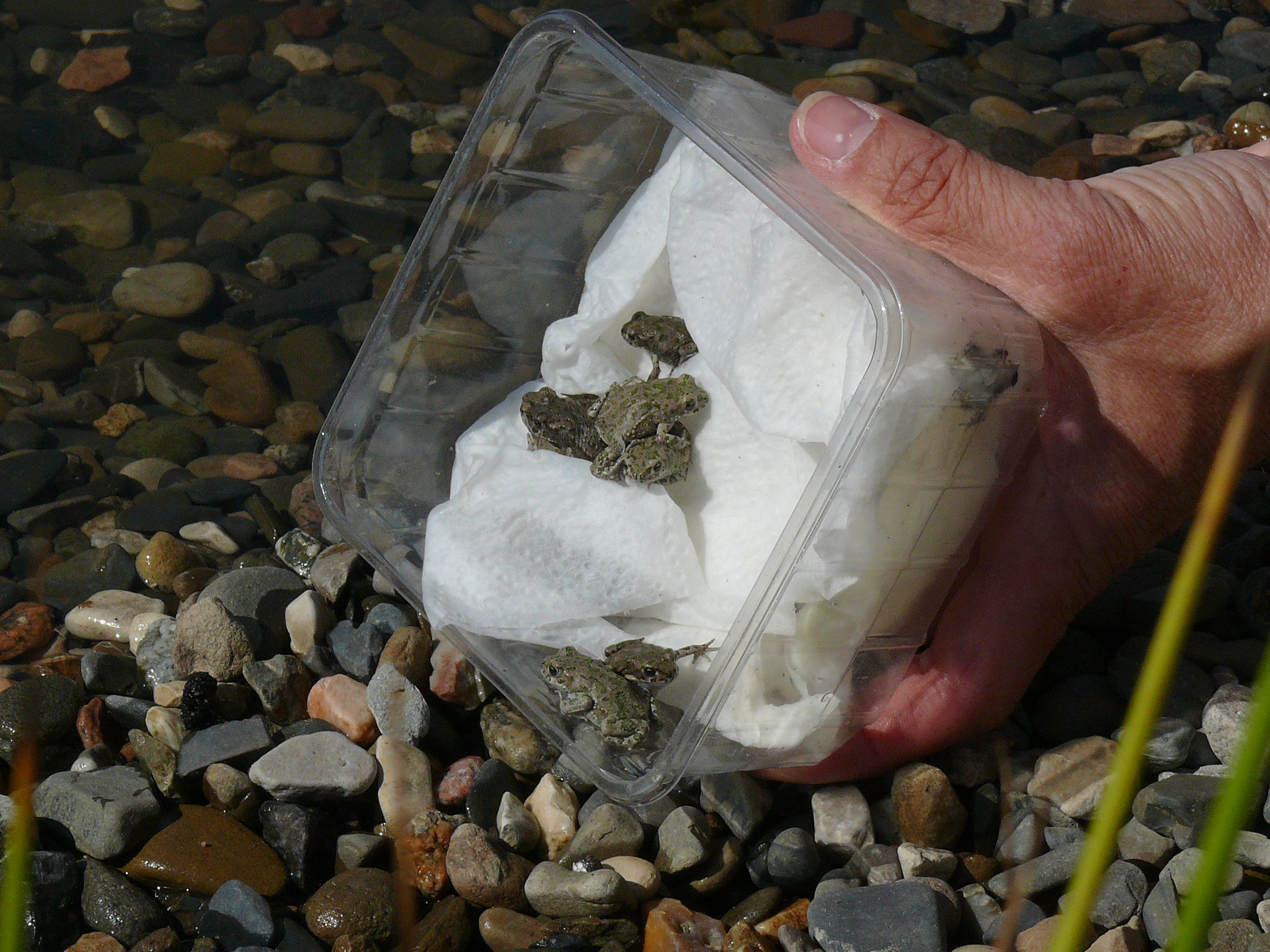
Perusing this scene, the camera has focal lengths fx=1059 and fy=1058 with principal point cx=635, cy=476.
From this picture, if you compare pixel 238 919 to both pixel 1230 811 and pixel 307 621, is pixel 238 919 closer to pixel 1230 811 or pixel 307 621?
pixel 307 621

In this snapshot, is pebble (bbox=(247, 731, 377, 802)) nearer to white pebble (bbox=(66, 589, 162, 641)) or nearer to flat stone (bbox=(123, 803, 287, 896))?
flat stone (bbox=(123, 803, 287, 896))

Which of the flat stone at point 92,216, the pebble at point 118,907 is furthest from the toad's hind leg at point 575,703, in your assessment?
the flat stone at point 92,216

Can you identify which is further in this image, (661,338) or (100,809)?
(661,338)

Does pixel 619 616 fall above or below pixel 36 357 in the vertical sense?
above

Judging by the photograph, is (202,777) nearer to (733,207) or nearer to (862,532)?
(862,532)

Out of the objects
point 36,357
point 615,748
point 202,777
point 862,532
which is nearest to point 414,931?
point 615,748

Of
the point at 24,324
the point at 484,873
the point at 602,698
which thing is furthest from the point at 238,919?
the point at 24,324

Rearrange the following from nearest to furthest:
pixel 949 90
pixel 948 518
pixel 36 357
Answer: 1. pixel 948 518
2. pixel 36 357
3. pixel 949 90

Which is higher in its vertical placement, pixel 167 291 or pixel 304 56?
pixel 304 56
